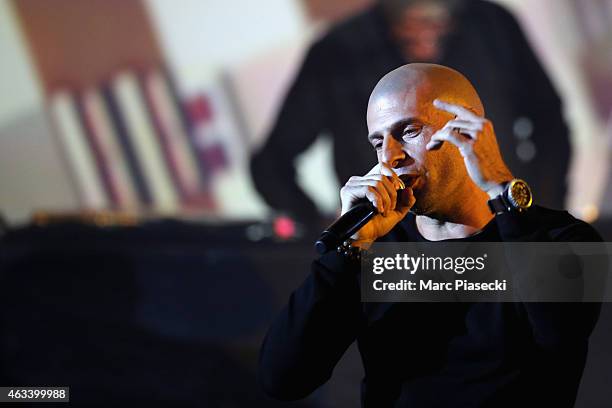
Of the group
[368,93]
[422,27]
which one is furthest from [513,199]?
[422,27]

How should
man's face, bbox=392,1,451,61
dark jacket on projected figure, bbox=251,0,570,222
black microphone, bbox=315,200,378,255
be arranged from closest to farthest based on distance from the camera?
black microphone, bbox=315,200,378,255 < dark jacket on projected figure, bbox=251,0,570,222 < man's face, bbox=392,1,451,61

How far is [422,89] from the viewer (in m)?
1.01

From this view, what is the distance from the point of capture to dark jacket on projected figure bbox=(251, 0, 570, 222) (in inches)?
79.2

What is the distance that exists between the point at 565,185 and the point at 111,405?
5.31 ft

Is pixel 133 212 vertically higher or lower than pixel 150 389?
higher

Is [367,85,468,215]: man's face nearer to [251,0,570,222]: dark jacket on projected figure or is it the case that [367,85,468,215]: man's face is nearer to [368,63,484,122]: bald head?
[368,63,484,122]: bald head

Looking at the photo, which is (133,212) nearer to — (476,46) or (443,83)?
(476,46)

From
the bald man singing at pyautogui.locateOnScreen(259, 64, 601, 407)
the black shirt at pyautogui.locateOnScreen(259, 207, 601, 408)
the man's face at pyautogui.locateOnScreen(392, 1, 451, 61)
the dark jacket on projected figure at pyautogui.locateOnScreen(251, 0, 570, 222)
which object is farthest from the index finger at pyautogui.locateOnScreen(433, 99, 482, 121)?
the man's face at pyautogui.locateOnScreen(392, 1, 451, 61)

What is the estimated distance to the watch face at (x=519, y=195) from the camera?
3.08 ft

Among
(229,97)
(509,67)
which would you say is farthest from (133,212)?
(509,67)

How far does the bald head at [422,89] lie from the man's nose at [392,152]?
0.04m

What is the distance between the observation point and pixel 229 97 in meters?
3.23

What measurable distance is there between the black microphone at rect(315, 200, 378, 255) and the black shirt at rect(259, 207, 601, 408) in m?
0.07

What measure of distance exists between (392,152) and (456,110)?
9cm
